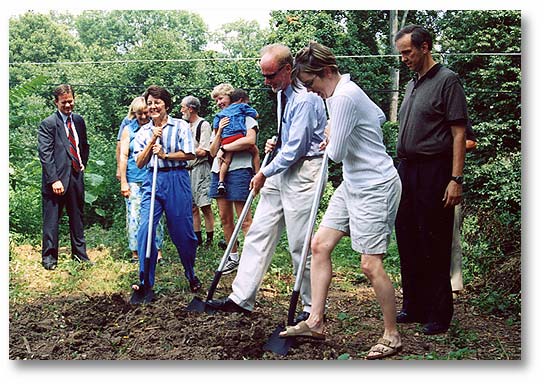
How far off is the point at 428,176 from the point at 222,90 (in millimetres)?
1177

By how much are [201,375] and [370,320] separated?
2.94 ft

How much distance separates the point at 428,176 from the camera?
154 inches

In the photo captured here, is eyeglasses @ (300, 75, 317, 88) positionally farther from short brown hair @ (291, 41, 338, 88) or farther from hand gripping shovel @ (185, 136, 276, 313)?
hand gripping shovel @ (185, 136, 276, 313)

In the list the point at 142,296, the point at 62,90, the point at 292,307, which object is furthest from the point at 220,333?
the point at 62,90

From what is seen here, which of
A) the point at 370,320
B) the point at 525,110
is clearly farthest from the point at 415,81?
the point at 370,320

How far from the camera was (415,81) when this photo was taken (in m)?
3.96

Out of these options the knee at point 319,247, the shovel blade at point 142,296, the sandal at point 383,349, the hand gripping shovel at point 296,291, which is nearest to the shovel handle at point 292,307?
the hand gripping shovel at point 296,291

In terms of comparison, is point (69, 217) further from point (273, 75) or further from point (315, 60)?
point (315, 60)

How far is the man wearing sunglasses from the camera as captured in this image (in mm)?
3900

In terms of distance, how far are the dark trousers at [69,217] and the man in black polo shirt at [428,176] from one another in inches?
67.0

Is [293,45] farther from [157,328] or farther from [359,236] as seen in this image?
[157,328]

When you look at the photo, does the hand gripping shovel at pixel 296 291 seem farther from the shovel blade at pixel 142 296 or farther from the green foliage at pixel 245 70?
the shovel blade at pixel 142 296

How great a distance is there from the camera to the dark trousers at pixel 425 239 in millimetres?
3928

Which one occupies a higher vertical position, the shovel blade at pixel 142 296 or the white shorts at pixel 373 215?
the white shorts at pixel 373 215
